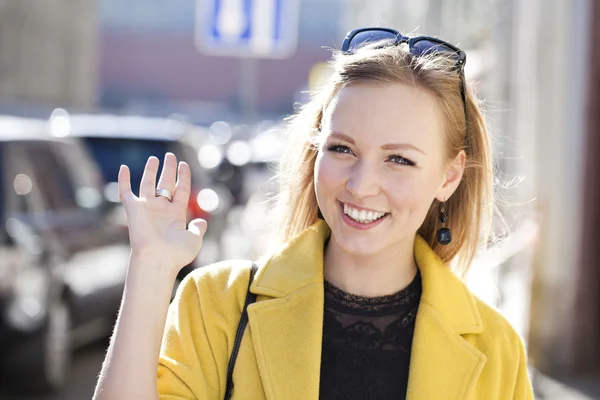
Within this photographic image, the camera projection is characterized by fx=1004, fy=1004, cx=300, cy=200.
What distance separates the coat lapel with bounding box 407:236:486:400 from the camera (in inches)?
90.9

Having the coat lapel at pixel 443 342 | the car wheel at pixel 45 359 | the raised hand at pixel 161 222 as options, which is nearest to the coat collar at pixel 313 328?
the coat lapel at pixel 443 342

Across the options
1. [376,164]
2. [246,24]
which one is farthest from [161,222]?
[246,24]

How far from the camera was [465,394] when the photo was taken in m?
2.31

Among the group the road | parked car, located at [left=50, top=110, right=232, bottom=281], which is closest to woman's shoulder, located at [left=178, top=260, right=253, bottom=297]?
the road

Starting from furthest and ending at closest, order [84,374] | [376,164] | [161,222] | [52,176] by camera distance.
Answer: [84,374], [52,176], [376,164], [161,222]

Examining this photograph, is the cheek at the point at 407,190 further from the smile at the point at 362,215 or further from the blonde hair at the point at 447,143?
the blonde hair at the point at 447,143

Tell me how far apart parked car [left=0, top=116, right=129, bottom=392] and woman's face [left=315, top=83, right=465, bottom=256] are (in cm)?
352

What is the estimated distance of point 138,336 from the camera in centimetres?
206

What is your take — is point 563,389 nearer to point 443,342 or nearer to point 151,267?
point 443,342

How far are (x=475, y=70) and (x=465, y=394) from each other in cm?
1249

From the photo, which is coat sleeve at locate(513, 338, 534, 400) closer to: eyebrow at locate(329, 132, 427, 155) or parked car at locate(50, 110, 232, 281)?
eyebrow at locate(329, 132, 427, 155)

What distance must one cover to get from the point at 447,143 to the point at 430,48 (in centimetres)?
25

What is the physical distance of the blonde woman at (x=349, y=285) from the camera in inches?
85.1

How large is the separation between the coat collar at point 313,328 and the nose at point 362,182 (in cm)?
27
